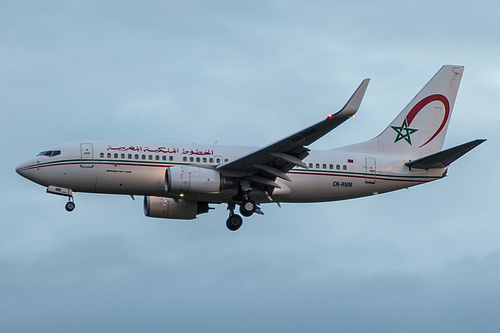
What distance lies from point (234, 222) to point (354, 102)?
12589 millimetres

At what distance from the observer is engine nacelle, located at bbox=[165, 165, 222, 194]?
43.9 metres

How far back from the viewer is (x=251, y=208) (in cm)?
4625

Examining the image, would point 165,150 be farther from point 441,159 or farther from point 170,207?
point 441,159

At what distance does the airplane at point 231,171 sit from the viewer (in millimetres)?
44406

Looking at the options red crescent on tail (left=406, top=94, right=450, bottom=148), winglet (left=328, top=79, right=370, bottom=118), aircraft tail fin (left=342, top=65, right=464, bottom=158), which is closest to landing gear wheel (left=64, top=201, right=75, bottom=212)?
aircraft tail fin (left=342, top=65, right=464, bottom=158)

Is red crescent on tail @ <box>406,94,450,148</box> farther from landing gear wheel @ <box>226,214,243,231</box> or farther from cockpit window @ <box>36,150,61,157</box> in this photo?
cockpit window @ <box>36,150,61,157</box>

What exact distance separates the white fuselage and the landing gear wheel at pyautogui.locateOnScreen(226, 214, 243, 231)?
129 centimetres

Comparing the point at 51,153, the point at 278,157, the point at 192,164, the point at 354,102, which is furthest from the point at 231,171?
the point at 354,102

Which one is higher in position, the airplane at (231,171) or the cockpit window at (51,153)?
the cockpit window at (51,153)

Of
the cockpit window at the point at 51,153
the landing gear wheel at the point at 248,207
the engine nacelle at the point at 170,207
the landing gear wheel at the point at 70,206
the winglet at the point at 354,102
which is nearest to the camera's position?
the winglet at the point at 354,102

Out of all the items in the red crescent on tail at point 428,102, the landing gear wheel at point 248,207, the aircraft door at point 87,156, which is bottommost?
the landing gear wheel at point 248,207

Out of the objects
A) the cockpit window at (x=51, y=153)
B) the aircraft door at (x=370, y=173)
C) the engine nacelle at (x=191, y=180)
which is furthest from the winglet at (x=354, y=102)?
the cockpit window at (x=51, y=153)

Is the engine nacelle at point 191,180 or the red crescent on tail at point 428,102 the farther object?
the red crescent on tail at point 428,102

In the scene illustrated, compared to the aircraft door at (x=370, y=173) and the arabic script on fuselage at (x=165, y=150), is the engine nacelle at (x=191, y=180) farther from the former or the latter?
the aircraft door at (x=370, y=173)
